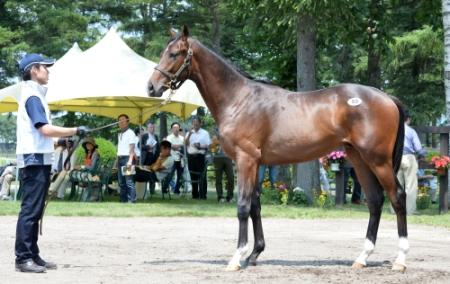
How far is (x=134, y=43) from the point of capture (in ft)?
114

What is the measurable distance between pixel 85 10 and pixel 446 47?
23640mm

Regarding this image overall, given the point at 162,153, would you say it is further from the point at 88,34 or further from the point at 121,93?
the point at 88,34

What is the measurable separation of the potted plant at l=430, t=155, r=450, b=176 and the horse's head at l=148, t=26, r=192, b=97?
28.7 ft

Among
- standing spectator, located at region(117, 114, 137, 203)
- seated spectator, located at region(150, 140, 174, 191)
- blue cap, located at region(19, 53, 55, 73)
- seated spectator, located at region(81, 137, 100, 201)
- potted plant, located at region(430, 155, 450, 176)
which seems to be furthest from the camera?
seated spectator, located at region(150, 140, 174, 191)

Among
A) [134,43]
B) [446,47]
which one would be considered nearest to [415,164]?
[446,47]

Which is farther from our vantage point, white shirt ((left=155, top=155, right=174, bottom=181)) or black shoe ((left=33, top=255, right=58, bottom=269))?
white shirt ((left=155, top=155, right=174, bottom=181))

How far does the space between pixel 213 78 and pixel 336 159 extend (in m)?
8.63

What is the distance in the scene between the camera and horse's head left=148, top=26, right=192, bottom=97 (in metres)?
8.58

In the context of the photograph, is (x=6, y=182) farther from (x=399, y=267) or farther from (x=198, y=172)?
(x=399, y=267)

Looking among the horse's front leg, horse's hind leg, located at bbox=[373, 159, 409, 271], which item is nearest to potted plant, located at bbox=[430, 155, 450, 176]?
horse's hind leg, located at bbox=[373, 159, 409, 271]

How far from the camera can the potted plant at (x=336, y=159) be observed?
16781 mm

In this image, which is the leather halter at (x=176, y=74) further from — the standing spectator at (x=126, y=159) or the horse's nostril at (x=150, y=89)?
the standing spectator at (x=126, y=159)

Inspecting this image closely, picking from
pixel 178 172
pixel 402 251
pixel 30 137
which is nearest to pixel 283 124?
pixel 402 251

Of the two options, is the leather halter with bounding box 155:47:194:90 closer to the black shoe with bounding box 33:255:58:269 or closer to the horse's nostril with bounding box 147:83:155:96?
the horse's nostril with bounding box 147:83:155:96
